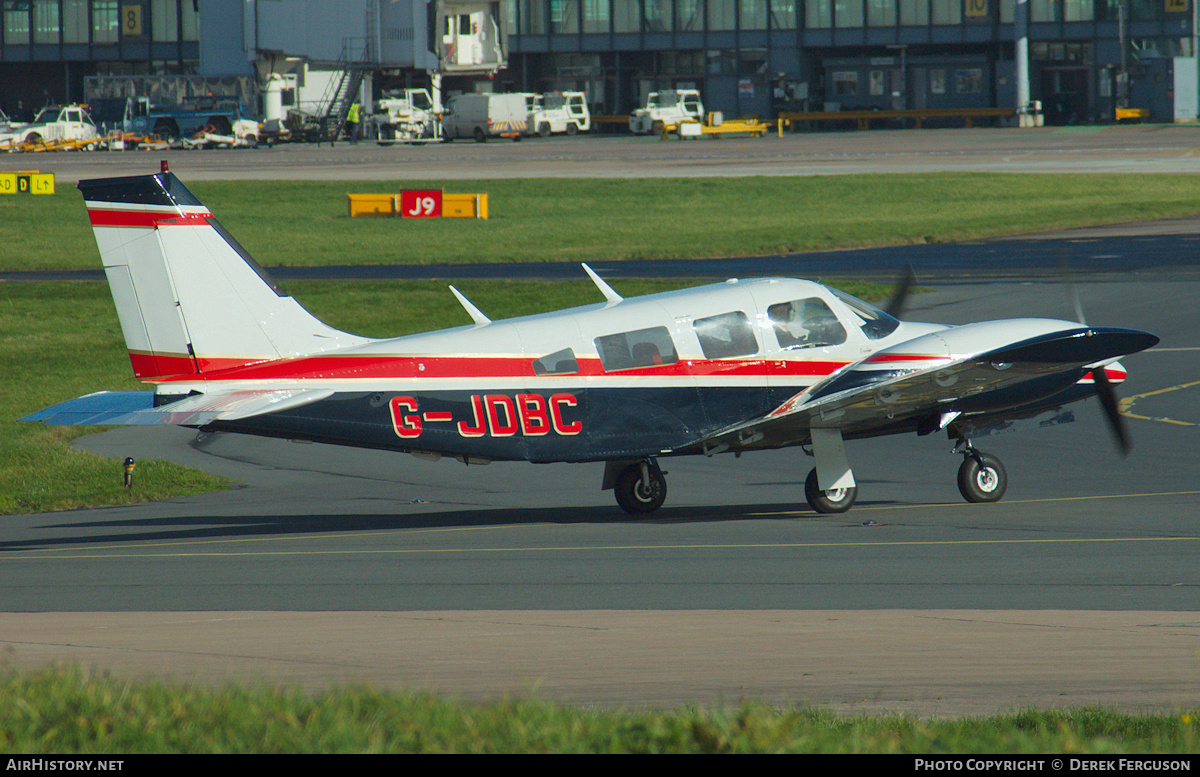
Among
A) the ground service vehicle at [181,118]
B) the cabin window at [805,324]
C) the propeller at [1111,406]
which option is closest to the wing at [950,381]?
the propeller at [1111,406]

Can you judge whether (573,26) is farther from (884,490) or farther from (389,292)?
(884,490)

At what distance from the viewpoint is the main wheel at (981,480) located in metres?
16.2

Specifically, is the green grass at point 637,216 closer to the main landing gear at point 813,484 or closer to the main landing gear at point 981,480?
the main landing gear at point 813,484

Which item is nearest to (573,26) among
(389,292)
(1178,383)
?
(389,292)

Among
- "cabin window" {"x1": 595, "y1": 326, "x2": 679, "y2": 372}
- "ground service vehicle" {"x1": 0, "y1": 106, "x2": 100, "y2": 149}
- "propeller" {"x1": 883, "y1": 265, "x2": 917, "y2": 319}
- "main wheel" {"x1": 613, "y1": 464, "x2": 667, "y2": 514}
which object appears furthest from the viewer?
"ground service vehicle" {"x1": 0, "y1": 106, "x2": 100, "y2": 149}

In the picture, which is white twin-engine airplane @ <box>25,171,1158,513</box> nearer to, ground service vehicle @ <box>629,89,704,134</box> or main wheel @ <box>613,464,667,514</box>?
main wheel @ <box>613,464,667,514</box>

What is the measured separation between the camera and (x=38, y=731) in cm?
646

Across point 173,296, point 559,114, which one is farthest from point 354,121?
point 173,296

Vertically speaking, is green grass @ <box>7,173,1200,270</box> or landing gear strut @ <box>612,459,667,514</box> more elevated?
green grass @ <box>7,173,1200,270</box>

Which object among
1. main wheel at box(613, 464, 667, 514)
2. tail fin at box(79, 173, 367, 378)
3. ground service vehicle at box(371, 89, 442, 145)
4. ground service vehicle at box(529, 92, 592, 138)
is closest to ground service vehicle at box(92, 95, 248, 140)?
ground service vehicle at box(371, 89, 442, 145)

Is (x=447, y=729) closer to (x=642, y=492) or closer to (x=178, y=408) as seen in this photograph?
(x=178, y=408)

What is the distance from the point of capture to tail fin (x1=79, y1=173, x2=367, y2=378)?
Result: 14.7m

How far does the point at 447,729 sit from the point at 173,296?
9645 mm

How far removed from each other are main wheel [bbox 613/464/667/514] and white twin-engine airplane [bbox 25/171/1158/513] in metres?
0.88
